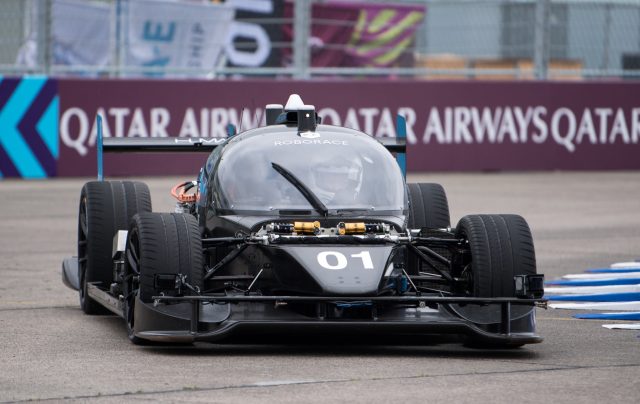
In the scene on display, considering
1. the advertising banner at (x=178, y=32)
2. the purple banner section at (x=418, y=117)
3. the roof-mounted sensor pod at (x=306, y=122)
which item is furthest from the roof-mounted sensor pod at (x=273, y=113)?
the advertising banner at (x=178, y=32)

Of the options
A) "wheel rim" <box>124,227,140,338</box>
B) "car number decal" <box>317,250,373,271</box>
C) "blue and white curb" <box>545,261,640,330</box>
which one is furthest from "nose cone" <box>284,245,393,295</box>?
"blue and white curb" <box>545,261,640,330</box>

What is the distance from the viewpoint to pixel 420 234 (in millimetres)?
8422

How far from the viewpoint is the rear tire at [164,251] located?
7656 millimetres

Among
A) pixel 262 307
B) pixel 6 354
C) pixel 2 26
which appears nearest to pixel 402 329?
pixel 262 307

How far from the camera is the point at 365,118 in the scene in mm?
22031

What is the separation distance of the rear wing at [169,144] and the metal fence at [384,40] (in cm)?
1075

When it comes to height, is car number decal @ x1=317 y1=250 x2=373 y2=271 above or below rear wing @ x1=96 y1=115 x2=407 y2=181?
below

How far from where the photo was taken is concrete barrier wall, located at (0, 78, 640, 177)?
20094mm

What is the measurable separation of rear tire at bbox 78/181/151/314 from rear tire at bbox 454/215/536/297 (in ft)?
7.45

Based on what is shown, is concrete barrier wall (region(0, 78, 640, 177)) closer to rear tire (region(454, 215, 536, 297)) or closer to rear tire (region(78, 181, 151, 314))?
rear tire (region(78, 181, 151, 314))

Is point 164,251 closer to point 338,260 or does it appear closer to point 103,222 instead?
point 338,260

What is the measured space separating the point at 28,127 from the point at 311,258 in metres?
12.9

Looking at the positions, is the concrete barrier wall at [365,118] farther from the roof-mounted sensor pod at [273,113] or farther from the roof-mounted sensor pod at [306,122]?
the roof-mounted sensor pod at [306,122]

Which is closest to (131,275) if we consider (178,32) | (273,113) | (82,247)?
(82,247)
